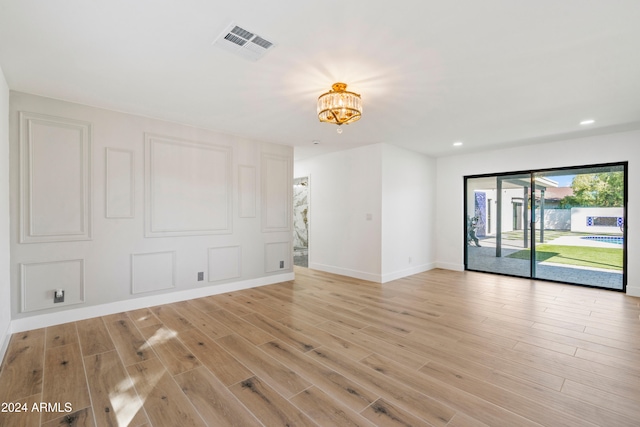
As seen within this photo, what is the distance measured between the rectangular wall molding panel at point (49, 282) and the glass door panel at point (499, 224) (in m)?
6.79

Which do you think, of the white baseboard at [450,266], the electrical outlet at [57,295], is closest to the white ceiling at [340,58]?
the electrical outlet at [57,295]

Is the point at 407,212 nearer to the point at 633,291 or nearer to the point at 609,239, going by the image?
the point at 609,239

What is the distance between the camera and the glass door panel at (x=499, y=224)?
19.0ft

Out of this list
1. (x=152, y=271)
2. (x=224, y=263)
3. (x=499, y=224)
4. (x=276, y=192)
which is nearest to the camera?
(x=152, y=271)

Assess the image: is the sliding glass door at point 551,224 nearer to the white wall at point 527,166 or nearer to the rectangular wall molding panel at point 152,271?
the white wall at point 527,166

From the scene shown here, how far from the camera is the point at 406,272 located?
5.89 meters

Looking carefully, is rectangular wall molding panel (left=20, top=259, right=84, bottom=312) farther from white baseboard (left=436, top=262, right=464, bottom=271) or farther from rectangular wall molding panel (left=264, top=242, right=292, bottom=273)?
white baseboard (left=436, top=262, right=464, bottom=271)

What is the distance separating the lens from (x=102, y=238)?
358cm

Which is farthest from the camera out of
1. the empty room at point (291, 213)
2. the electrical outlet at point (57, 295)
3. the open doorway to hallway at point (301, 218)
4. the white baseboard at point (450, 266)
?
the open doorway to hallway at point (301, 218)

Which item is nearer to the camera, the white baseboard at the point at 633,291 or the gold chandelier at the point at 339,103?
the gold chandelier at the point at 339,103

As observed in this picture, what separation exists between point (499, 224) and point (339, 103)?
502cm

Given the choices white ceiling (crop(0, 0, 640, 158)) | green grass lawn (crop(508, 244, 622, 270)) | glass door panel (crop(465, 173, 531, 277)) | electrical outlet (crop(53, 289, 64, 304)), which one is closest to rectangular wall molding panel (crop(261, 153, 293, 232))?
white ceiling (crop(0, 0, 640, 158))

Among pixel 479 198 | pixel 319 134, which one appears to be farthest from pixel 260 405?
pixel 479 198

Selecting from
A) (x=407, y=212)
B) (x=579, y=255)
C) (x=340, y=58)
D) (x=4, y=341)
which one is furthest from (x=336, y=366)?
(x=579, y=255)
